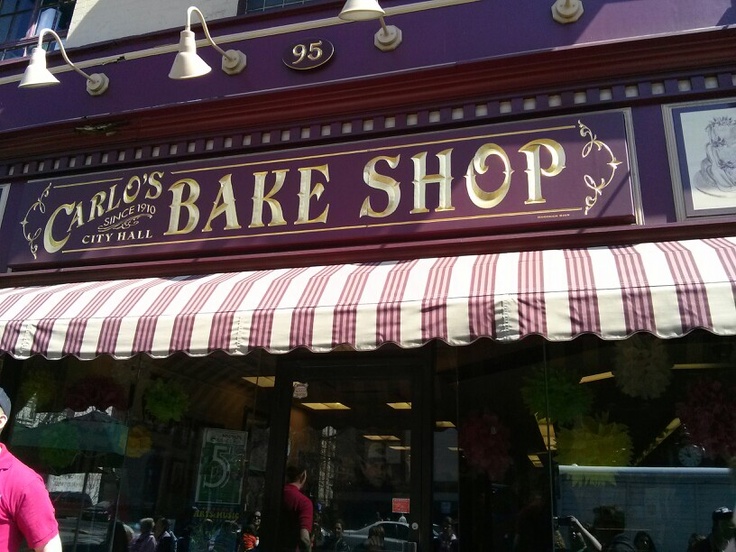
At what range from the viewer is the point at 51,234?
644cm

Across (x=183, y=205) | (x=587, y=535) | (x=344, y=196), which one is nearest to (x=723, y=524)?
(x=587, y=535)

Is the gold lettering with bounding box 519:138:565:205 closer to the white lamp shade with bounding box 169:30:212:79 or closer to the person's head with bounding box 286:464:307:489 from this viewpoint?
the white lamp shade with bounding box 169:30:212:79

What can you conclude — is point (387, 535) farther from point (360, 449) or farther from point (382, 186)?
point (382, 186)

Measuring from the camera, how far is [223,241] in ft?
19.0

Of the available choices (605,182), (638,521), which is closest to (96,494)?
(638,521)

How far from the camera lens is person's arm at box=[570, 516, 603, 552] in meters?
4.72

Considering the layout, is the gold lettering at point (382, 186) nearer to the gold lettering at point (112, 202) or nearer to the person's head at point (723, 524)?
the gold lettering at point (112, 202)

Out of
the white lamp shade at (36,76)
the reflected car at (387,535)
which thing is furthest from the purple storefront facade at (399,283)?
the white lamp shade at (36,76)

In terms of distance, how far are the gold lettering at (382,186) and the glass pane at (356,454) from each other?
1330 mm

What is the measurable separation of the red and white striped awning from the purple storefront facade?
0.02 meters

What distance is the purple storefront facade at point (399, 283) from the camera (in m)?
4.47

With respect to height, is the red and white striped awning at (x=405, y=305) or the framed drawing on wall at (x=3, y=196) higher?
the framed drawing on wall at (x=3, y=196)

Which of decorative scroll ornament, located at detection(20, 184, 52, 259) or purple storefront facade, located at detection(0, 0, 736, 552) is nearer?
purple storefront facade, located at detection(0, 0, 736, 552)

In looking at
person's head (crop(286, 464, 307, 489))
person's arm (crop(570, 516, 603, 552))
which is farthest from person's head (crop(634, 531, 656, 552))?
person's head (crop(286, 464, 307, 489))
